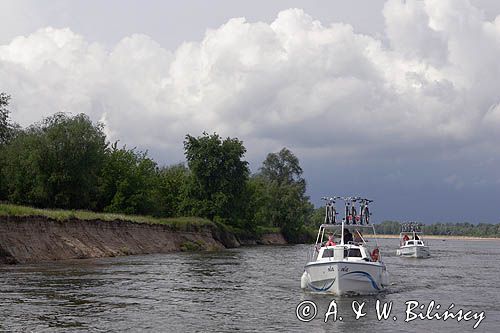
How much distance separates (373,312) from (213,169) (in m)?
78.0

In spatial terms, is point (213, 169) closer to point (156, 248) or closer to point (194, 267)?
point (156, 248)

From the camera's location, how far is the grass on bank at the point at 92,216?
53938mm

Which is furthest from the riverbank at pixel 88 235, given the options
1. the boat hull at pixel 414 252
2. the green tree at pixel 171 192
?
the boat hull at pixel 414 252

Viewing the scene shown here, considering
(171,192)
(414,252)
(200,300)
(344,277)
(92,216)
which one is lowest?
(200,300)

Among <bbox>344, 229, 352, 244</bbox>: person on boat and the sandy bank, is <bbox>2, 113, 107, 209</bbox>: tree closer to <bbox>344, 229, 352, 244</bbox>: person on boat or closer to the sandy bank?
the sandy bank

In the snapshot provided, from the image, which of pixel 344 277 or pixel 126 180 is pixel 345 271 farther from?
pixel 126 180

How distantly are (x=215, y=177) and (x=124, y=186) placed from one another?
69.9 feet

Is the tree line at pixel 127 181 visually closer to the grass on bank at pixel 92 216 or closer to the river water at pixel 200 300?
the grass on bank at pixel 92 216

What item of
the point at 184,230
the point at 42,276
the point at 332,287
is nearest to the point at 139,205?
the point at 184,230

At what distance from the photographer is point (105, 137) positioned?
8181 centimetres

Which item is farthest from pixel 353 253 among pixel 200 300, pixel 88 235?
pixel 88 235

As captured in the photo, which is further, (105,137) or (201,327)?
(105,137)

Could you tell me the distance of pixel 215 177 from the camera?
342 ft

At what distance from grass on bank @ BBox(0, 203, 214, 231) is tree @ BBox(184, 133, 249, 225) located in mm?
7883
